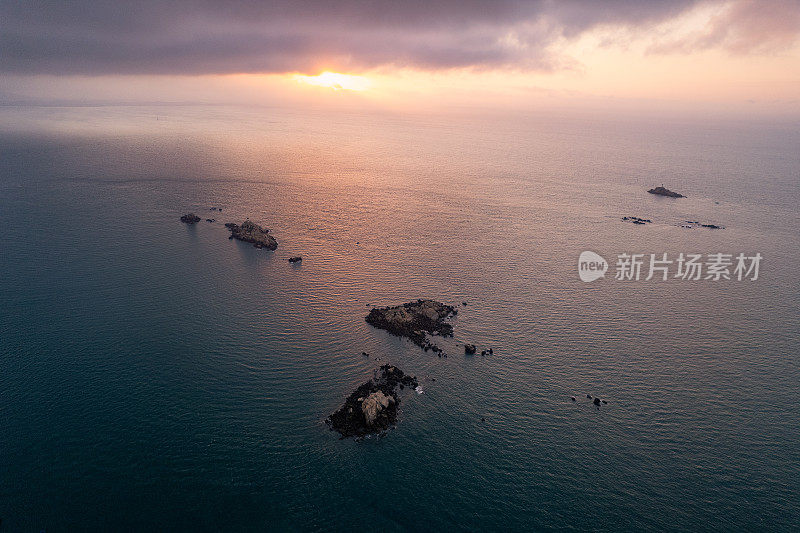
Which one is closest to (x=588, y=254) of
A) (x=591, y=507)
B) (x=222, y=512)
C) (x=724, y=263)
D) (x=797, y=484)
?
(x=724, y=263)

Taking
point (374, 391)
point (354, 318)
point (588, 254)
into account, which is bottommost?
point (374, 391)

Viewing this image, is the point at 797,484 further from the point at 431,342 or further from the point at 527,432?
the point at 431,342

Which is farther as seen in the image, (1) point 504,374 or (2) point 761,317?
(2) point 761,317

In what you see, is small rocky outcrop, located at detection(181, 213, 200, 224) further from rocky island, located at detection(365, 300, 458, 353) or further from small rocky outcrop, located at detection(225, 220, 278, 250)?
rocky island, located at detection(365, 300, 458, 353)

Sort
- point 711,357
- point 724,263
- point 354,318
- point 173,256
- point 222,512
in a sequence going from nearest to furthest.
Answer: point 222,512 < point 711,357 < point 354,318 < point 173,256 < point 724,263

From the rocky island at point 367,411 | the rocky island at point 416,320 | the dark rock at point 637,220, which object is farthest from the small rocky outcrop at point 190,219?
the dark rock at point 637,220

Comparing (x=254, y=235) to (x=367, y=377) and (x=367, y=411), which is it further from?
(x=367, y=411)

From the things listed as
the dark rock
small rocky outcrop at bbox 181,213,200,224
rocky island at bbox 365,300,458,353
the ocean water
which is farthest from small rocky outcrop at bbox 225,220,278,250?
the dark rock

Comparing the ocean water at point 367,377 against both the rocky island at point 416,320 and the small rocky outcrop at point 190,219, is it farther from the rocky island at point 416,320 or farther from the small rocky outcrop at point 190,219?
the small rocky outcrop at point 190,219
